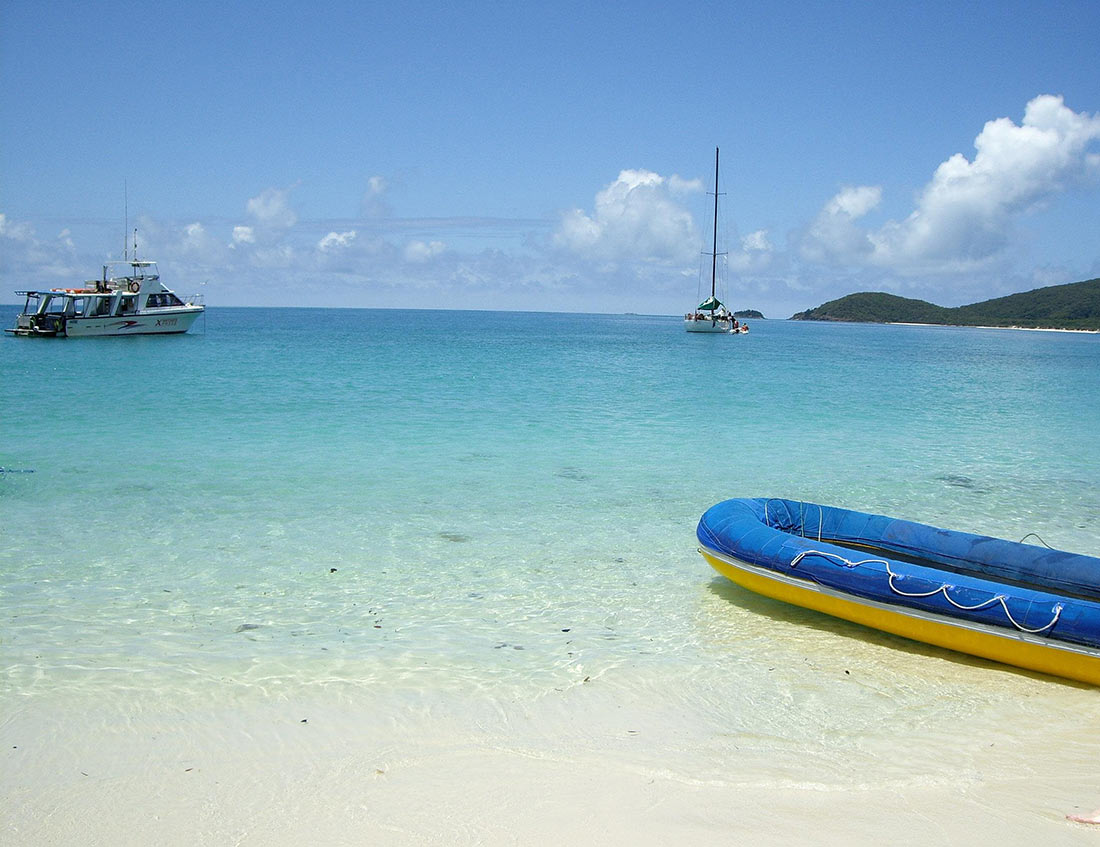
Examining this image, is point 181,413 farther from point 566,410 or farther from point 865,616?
point 865,616

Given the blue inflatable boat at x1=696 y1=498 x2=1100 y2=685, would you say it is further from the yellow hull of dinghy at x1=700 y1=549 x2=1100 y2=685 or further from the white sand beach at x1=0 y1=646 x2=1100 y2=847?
the white sand beach at x1=0 y1=646 x2=1100 y2=847

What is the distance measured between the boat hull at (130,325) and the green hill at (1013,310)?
140m

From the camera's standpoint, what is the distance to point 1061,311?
14412 centimetres

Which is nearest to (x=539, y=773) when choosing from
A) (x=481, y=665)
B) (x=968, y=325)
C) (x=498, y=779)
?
(x=498, y=779)

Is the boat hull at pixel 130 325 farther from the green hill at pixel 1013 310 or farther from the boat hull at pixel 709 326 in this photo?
the green hill at pixel 1013 310

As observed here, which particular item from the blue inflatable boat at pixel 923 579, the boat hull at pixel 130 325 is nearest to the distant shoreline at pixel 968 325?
the boat hull at pixel 130 325

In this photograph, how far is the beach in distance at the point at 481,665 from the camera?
12.3ft

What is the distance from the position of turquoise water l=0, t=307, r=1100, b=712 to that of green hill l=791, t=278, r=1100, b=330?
140217 millimetres

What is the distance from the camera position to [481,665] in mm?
5414

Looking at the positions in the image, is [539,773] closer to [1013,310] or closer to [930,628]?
[930,628]

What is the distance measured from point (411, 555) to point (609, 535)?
6.79ft

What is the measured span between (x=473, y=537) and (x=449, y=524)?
1.86 ft

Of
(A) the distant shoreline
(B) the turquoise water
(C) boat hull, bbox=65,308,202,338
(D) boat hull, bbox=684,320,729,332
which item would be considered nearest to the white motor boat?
(C) boat hull, bbox=65,308,202,338

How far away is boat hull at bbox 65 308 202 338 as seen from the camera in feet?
140
